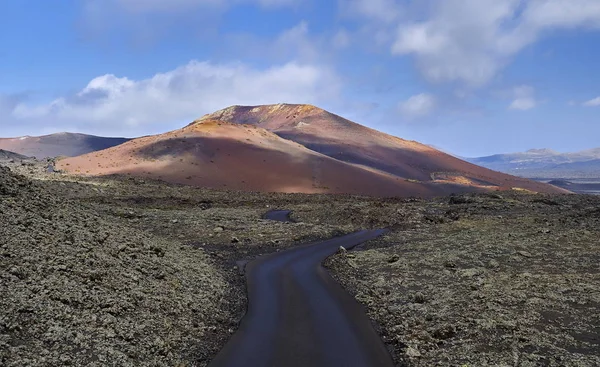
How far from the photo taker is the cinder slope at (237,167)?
81062mm

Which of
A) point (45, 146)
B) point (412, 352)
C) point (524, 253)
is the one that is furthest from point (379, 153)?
point (45, 146)

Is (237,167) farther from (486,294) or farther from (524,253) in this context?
(486,294)

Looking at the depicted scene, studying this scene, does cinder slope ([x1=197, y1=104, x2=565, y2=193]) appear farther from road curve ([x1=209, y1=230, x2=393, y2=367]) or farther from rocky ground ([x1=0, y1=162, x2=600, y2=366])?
road curve ([x1=209, y1=230, x2=393, y2=367])

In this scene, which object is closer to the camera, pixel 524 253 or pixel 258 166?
pixel 524 253

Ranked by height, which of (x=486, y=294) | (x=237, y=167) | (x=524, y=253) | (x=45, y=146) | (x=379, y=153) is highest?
(x=45, y=146)

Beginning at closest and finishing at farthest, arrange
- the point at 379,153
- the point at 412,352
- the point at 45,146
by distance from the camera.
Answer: the point at 412,352
the point at 379,153
the point at 45,146

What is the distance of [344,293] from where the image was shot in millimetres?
20281

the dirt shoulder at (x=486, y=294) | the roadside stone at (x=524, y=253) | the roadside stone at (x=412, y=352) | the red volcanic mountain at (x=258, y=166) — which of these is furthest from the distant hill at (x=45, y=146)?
the roadside stone at (x=412, y=352)

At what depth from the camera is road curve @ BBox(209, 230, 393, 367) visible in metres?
13.1

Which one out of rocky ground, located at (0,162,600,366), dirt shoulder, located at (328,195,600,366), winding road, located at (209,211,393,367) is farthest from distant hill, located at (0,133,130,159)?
dirt shoulder, located at (328,195,600,366)

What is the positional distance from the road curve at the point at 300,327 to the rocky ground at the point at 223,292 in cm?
63

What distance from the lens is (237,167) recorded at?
86.4 m

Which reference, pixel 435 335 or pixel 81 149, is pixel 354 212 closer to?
pixel 435 335

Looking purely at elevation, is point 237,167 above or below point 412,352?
above
